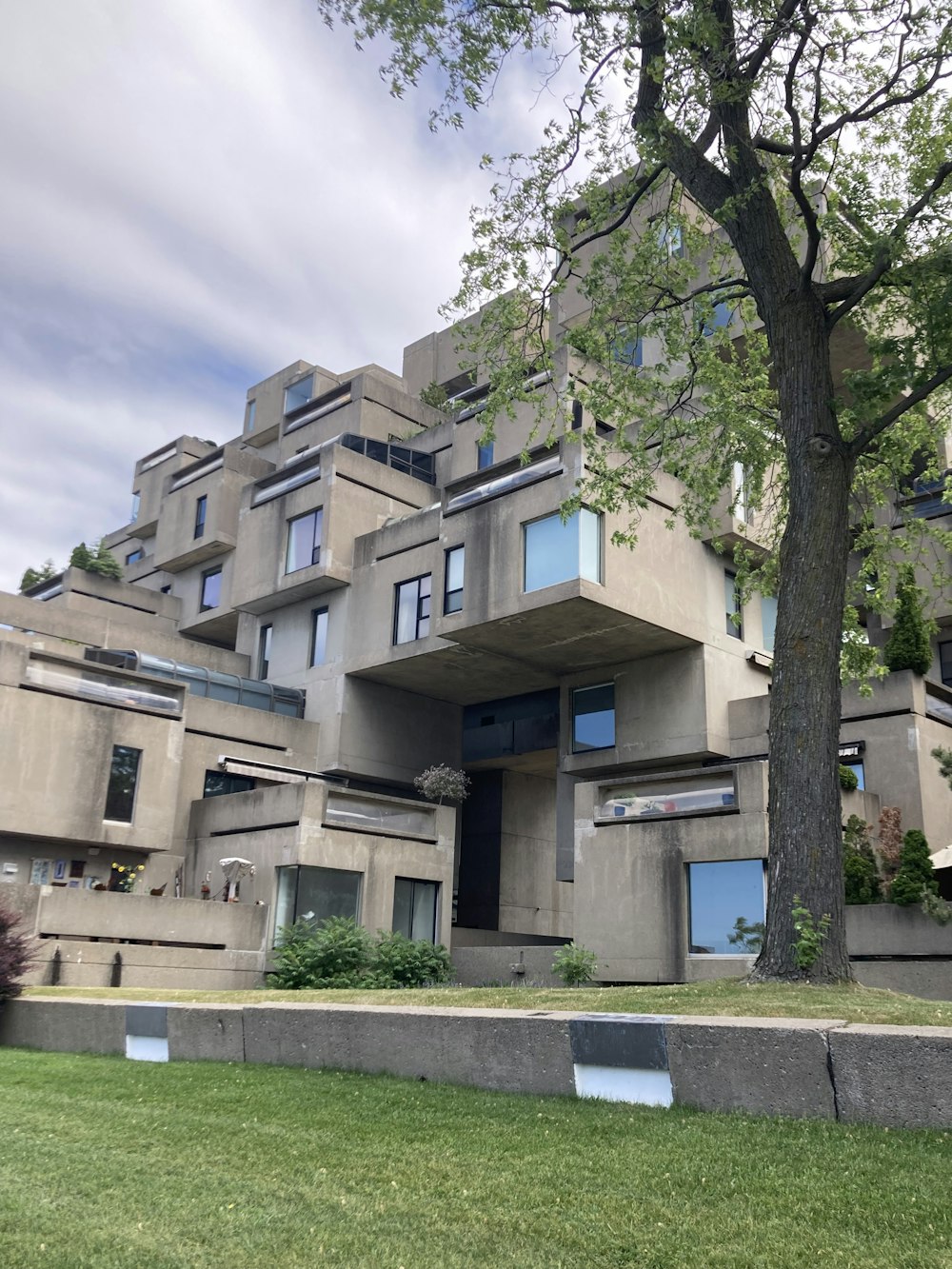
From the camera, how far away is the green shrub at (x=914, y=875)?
19.6 meters

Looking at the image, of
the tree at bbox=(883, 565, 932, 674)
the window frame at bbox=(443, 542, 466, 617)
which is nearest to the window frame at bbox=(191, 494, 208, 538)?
the window frame at bbox=(443, 542, 466, 617)

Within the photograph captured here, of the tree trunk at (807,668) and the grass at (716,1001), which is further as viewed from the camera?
the tree trunk at (807,668)

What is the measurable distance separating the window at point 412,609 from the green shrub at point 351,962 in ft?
31.9

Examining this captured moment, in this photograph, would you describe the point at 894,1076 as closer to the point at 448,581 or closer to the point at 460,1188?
the point at 460,1188

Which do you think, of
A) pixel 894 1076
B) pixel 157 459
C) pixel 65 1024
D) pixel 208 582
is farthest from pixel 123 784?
pixel 157 459

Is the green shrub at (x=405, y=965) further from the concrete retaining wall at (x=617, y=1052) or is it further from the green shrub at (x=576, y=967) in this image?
the concrete retaining wall at (x=617, y=1052)

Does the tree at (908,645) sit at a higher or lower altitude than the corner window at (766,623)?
lower

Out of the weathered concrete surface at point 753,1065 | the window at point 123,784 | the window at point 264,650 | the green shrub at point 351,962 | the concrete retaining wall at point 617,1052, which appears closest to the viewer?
the concrete retaining wall at point 617,1052

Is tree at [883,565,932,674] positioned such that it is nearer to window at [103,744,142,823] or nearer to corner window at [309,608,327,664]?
corner window at [309,608,327,664]

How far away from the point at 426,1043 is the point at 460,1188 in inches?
A: 125

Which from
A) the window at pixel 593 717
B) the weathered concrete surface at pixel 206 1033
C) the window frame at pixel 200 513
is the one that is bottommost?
the weathered concrete surface at pixel 206 1033

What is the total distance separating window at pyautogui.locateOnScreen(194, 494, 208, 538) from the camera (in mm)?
43803

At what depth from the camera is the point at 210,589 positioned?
43.2 metres

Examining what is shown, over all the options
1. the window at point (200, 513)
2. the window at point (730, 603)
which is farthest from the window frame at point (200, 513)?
the window at point (730, 603)
